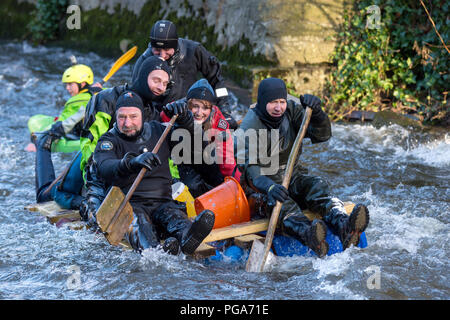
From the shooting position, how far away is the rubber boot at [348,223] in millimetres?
4605

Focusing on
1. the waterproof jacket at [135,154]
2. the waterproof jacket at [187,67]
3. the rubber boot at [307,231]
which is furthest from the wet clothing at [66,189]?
the rubber boot at [307,231]

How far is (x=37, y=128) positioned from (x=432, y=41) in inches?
218

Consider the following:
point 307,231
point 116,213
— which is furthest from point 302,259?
point 116,213

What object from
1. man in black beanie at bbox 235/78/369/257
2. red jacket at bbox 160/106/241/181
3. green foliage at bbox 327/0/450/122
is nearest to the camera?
man in black beanie at bbox 235/78/369/257

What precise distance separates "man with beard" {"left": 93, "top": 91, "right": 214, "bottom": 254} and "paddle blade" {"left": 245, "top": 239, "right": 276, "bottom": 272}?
0.43 m

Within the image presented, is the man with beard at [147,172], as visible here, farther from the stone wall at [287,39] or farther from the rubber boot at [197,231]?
the stone wall at [287,39]

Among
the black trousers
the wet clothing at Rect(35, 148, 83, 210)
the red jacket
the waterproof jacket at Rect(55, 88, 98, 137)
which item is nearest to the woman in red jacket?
the red jacket

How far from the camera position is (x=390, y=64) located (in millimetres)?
9586

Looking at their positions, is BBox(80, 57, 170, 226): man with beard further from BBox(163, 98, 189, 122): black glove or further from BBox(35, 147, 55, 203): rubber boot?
BBox(35, 147, 55, 203): rubber boot

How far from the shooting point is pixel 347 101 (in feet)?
31.5

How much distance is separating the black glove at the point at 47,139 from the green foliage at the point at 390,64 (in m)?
4.09

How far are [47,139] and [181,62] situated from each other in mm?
1941

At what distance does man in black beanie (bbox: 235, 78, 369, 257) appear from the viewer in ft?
15.4
